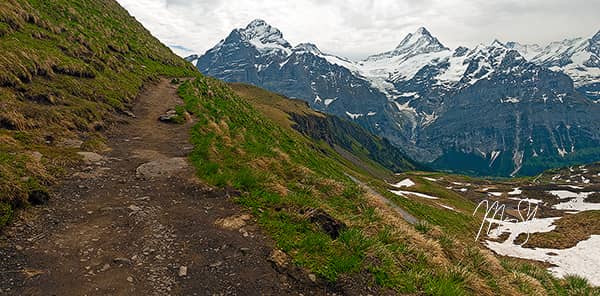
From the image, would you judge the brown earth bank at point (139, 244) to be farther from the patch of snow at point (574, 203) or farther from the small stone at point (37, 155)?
the patch of snow at point (574, 203)

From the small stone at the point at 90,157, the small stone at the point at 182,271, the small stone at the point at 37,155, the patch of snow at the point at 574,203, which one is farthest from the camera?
the patch of snow at the point at 574,203

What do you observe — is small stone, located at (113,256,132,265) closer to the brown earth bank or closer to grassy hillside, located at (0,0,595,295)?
the brown earth bank

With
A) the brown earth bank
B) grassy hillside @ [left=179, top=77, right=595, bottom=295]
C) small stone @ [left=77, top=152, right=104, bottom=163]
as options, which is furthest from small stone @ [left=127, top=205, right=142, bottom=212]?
small stone @ [left=77, top=152, right=104, bottom=163]

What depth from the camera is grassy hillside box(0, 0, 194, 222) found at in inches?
488

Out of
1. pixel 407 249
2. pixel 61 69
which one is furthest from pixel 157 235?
pixel 61 69

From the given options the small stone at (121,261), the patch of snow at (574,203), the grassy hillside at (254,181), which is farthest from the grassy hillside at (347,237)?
the patch of snow at (574,203)

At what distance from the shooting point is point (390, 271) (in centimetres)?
1057

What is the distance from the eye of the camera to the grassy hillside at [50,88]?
1240 centimetres

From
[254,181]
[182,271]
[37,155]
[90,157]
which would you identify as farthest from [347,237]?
[37,155]

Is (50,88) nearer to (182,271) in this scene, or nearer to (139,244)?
(139,244)

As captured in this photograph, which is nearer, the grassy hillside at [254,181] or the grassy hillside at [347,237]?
the grassy hillside at [347,237]

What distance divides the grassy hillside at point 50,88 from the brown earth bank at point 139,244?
1.29m

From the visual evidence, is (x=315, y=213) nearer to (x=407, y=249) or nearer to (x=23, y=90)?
(x=407, y=249)

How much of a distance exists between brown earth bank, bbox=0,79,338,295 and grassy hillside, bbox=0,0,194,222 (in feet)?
4.23
